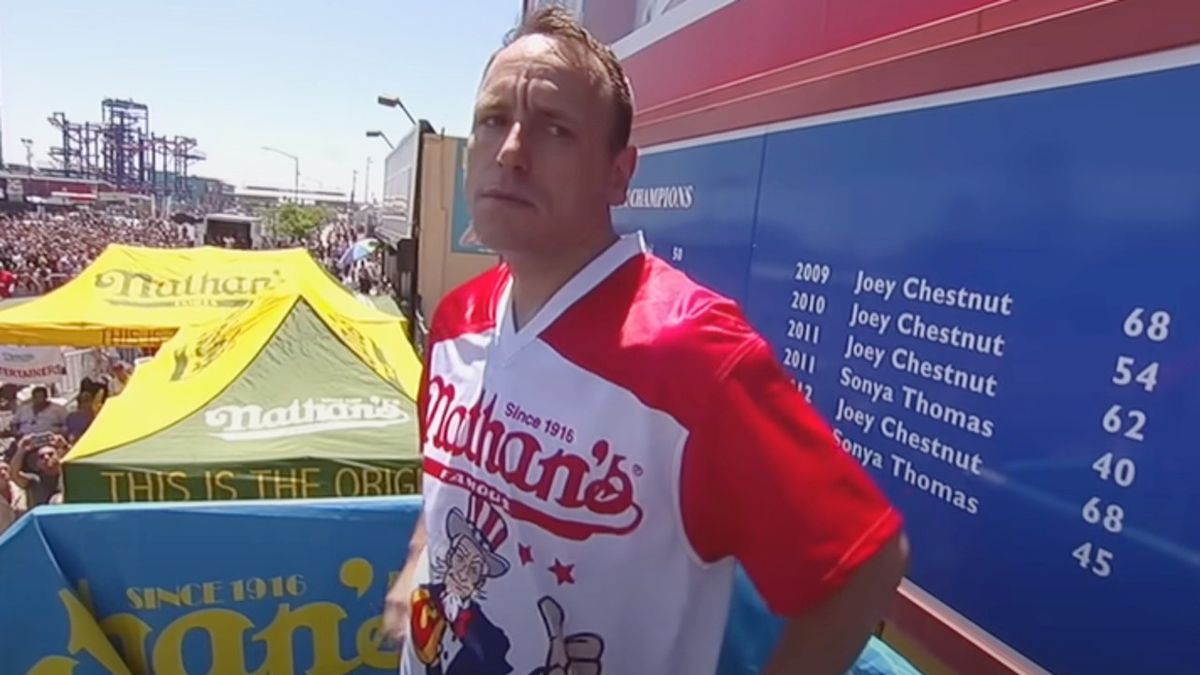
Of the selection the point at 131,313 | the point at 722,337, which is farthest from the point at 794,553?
the point at 131,313

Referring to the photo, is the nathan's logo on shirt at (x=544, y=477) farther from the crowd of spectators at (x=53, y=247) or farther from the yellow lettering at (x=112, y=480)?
the crowd of spectators at (x=53, y=247)

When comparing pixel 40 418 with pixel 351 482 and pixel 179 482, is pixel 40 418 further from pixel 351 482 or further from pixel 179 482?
pixel 351 482

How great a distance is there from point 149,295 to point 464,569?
23.8 feet

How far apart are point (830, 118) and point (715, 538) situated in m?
1.11

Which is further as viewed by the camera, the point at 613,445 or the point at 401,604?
the point at 401,604

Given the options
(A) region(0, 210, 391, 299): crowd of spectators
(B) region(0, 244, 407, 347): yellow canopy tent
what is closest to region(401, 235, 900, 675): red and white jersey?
(B) region(0, 244, 407, 347): yellow canopy tent

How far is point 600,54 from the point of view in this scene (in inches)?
49.4

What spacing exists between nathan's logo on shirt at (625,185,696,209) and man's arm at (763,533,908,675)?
1.59 metres

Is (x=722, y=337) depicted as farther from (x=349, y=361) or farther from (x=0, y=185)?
(x=0, y=185)

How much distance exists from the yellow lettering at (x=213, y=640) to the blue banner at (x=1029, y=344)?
60.9 inches

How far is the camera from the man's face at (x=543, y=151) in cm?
120

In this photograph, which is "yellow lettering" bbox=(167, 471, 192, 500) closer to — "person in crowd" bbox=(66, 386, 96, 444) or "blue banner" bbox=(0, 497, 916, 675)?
"blue banner" bbox=(0, 497, 916, 675)

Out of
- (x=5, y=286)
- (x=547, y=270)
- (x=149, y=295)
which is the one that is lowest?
(x=5, y=286)

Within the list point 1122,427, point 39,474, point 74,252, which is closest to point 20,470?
point 39,474
